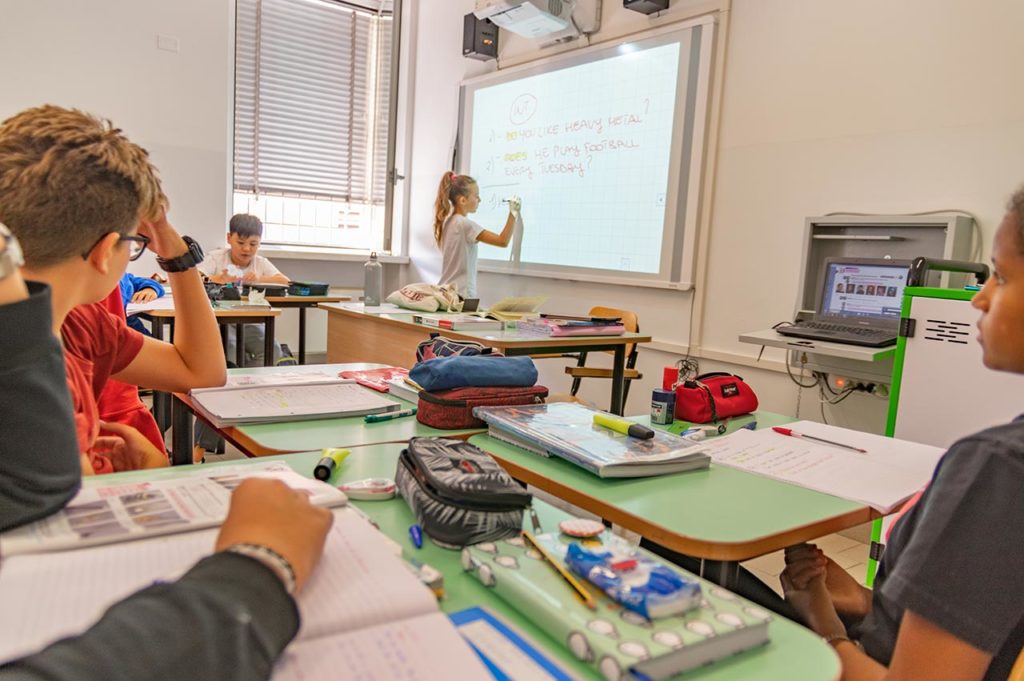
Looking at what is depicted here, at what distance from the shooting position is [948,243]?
2.74 meters

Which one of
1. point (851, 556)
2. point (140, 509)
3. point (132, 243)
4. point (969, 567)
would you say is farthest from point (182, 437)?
point (851, 556)

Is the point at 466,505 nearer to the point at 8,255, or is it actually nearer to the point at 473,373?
the point at 8,255

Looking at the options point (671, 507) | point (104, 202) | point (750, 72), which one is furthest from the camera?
point (750, 72)

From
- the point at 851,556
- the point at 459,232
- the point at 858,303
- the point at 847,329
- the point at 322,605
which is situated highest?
the point at 459,232

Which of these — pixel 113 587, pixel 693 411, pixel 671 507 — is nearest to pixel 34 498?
pixel 113 587

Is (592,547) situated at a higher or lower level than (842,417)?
higher

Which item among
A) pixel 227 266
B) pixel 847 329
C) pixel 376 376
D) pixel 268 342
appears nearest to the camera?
pixel 376 376

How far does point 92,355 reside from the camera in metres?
1.36

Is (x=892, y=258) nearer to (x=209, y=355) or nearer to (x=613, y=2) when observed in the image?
(x=613, y=2)

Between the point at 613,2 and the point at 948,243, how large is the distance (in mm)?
2481

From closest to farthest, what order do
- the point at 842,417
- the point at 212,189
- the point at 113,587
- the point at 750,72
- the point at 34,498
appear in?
the point at 113,587, the point at 34,498, the point at 842,417, the point at 750,72, the point at 212,189

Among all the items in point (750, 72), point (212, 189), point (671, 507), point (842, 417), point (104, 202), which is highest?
point (750, 72)

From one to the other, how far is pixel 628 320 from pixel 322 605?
3316 mm

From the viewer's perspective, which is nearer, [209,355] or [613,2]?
[209,355]
